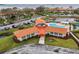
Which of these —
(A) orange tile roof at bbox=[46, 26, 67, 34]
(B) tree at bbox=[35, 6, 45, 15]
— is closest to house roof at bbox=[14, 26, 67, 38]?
(A) orange tile roof at bbox=[46, 26, 67, 34]

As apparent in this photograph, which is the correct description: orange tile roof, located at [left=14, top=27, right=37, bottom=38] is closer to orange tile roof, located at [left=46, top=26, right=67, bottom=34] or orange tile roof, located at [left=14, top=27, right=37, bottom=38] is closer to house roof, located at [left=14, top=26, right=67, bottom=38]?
house roof, located at [left=14, top=26, right=67, bottom=38]

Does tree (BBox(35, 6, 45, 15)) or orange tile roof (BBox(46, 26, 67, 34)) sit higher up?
tree (BBox(35, 6, 45, 15))

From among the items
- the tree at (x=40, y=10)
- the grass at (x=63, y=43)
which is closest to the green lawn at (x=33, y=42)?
the grass at (x=63, y=43)

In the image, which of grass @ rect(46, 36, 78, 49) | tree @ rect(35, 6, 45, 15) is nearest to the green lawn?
grass @ rect(46, 36, 78, 49)

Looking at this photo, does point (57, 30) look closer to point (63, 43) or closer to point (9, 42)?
point (63, 43)

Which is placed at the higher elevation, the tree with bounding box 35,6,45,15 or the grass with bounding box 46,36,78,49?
the tree with bounding box 35,6,45,15

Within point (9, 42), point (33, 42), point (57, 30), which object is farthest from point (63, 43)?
point (9, 42)

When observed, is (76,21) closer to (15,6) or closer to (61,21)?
(61,21)

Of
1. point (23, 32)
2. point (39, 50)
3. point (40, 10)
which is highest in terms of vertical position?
point (40, 10)

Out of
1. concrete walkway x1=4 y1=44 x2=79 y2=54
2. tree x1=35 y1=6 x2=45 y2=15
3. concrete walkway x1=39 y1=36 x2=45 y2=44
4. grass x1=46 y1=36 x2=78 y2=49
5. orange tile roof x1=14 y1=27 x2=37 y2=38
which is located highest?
tree x1=35 y1=6 x2=45 y2=15

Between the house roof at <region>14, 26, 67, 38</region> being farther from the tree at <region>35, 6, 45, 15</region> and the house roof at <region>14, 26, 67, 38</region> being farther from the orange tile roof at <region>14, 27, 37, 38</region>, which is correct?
the tree at <region>35, 6, 45, 15</region>

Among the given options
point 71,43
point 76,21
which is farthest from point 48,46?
point 76,21
